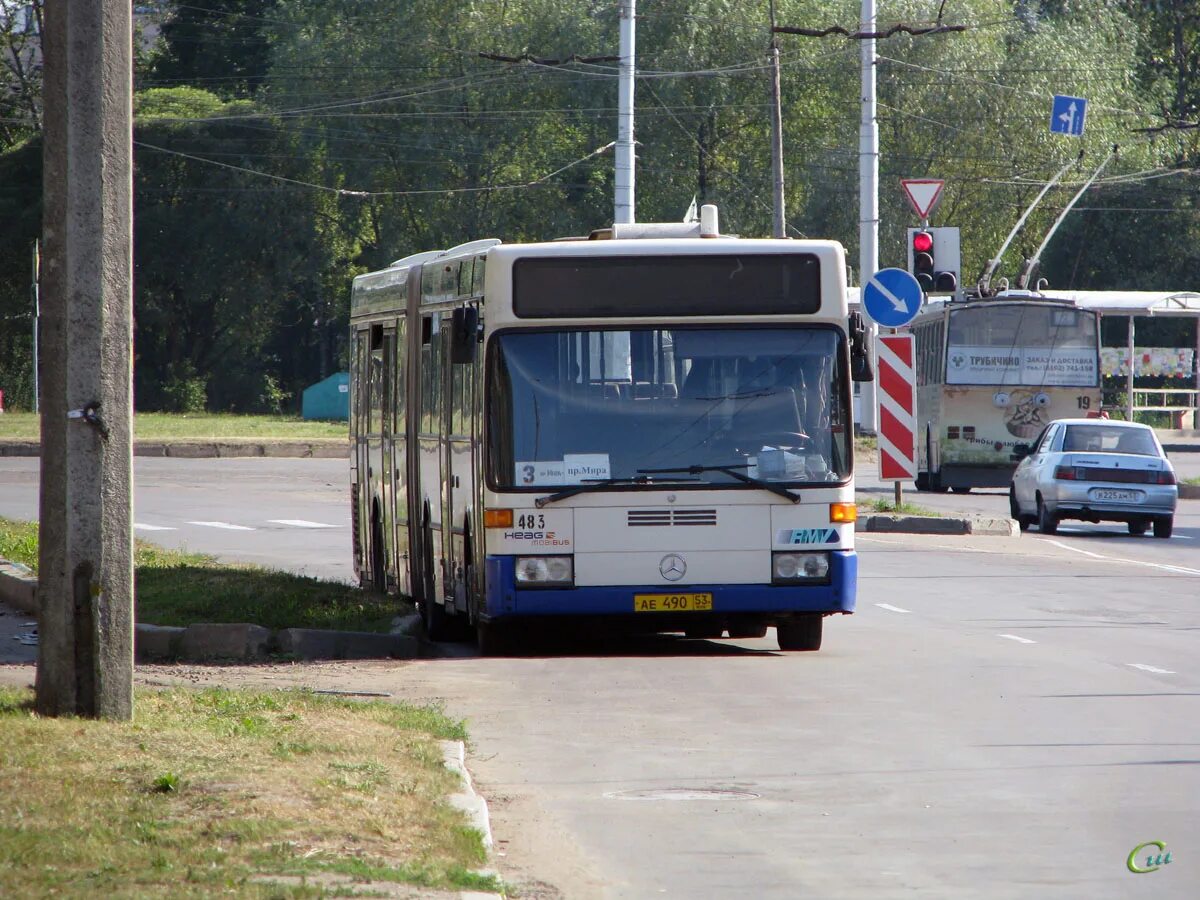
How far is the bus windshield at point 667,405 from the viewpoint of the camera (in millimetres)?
12742

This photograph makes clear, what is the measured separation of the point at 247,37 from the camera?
74.5 metres

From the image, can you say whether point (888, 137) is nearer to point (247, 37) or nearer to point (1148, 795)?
point (247, 37)

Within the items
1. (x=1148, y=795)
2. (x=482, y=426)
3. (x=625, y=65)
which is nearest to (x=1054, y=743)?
(x=1148, y=795)

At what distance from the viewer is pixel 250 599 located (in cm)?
1398

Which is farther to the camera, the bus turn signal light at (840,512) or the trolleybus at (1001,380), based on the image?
the trolleybus at (1001,380)

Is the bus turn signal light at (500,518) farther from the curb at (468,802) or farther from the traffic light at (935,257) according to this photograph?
the traffic light at (935,257)

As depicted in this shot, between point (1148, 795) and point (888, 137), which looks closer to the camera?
point (1148, 795)

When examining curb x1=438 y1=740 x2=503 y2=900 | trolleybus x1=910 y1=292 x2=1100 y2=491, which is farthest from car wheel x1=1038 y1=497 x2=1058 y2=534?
curb x1=438 y1=740 x2=503 y2=900

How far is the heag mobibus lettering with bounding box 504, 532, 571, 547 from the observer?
12.7 meters

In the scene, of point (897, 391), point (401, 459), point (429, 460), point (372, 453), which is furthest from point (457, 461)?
point (897, 391)

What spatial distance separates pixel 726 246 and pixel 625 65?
20.5 m

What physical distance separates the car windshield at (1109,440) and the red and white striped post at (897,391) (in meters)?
3.29

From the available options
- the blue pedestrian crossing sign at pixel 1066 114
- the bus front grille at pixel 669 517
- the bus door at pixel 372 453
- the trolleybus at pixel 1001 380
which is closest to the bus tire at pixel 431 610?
the bus door at pixel 372 453

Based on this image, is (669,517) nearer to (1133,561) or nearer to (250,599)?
(250,599)
